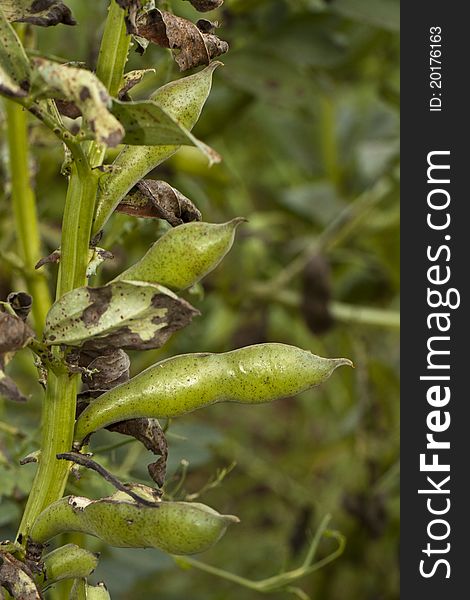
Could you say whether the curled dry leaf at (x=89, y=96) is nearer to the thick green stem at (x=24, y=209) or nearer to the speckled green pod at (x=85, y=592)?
the speckled green pod at (x=85, y=592)

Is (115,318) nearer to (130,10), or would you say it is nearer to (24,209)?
(130,10)

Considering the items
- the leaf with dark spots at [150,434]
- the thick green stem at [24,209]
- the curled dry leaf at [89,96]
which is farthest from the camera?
the thick green stem at [24,209]

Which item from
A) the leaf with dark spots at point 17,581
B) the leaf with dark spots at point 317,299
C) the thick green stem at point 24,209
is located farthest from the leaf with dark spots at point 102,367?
the leaf with dark spots at point 317,299

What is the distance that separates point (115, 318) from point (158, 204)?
0.31 ft

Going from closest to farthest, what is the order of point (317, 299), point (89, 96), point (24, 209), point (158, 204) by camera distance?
point (89, 96) < point (158, 204) < point (24, 209) < point (317, 299)

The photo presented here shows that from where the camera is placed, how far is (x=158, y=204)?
559mm

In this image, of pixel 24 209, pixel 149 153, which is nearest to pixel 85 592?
pixel 149 153

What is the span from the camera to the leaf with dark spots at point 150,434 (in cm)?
56

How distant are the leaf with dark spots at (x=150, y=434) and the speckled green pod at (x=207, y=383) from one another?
0.02 meters

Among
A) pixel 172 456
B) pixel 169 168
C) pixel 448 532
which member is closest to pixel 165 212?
pixel 172 456

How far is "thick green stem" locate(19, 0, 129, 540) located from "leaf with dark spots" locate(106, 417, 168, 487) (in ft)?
0.12

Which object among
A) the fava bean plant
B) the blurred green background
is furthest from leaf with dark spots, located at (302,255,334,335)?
the fava bean plant

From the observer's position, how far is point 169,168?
1426 millimetres

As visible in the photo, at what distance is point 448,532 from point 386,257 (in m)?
0.55
